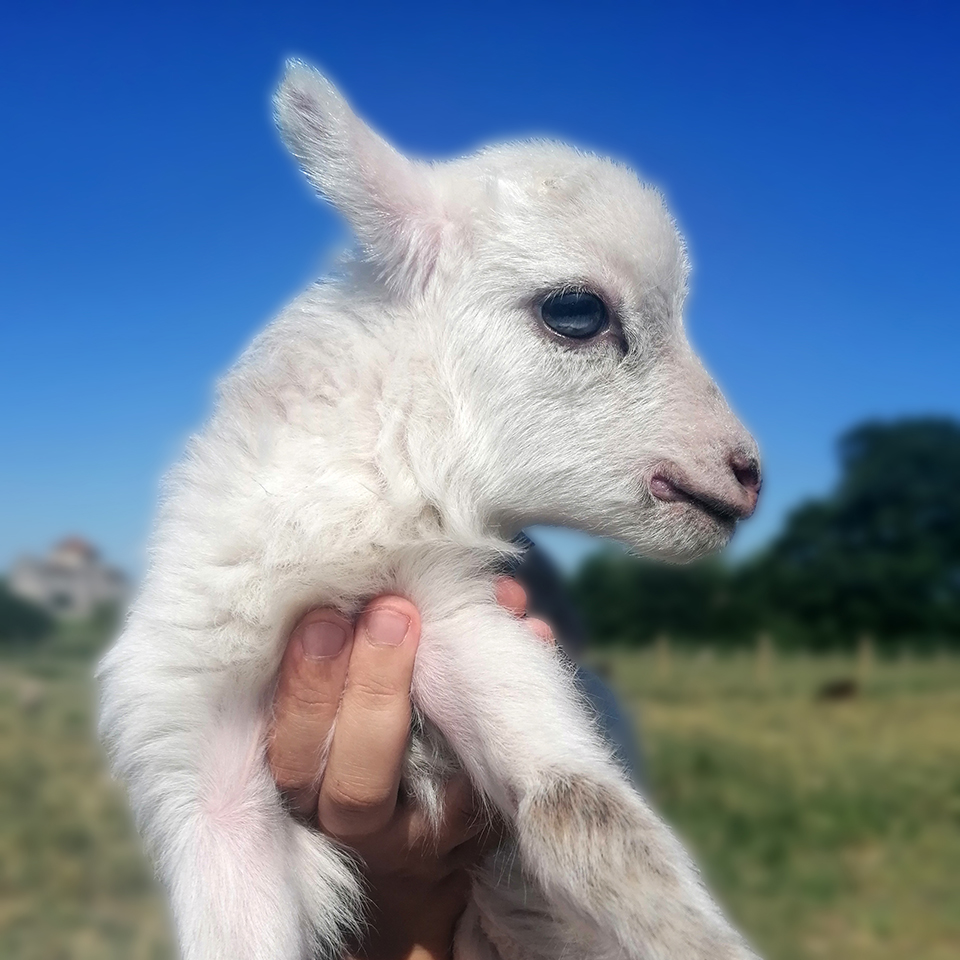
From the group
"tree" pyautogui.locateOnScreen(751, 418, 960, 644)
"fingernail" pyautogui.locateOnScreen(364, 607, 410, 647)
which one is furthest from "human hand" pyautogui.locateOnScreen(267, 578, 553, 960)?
"tree" pyautogui.locateOnScreen(751, 418, 960, 644)

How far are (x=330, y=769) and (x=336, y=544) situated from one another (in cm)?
61

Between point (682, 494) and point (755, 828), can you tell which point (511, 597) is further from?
point (755, 828)

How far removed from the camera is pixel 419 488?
2.29 metres

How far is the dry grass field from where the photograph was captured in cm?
848

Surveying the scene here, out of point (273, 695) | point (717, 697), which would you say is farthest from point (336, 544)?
point (717, 697)

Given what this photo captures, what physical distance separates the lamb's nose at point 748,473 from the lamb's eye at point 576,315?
46 centimetres

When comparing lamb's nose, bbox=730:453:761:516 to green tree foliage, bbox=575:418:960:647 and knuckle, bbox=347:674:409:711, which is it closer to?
knuckle, bbox=347:674:409:711

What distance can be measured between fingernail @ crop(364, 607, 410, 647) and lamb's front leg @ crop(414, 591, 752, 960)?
0.10 meters

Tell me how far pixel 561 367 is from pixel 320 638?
0.87 m

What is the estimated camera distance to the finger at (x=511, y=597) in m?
2.44

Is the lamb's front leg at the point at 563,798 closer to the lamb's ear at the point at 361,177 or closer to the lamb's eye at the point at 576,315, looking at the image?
the lamb's eye at the point at 576,315

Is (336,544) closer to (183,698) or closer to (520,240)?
(183,698)

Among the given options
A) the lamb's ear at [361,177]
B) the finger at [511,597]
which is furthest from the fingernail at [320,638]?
the lamb's ear at [361,177]

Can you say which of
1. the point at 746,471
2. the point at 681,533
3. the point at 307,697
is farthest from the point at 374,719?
the point at 746,471
